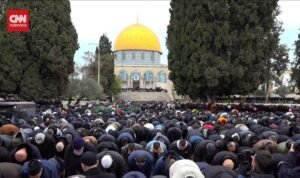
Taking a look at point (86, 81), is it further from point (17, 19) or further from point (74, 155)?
point (74, 155)

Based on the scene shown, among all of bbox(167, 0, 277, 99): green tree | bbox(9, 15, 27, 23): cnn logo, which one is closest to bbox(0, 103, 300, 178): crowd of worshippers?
bbox(167, 0, 277, 99): green tree

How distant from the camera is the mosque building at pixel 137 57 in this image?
332 ft

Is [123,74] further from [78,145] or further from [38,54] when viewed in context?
[78,145]

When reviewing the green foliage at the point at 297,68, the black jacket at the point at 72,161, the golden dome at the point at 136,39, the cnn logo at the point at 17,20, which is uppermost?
the golden dome at the point at 136,39

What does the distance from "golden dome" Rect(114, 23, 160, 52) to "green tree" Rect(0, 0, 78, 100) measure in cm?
5842

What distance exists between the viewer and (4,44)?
1609 inches

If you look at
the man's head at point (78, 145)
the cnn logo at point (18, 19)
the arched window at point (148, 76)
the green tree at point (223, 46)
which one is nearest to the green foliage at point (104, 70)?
the arched window at point (148, 76)

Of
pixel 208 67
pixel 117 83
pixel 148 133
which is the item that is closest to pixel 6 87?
pixel 208 67

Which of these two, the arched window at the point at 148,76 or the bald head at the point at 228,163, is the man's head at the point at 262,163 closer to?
the bald head at the point at 228,163

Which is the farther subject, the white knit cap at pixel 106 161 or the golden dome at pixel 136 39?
the golden dome at pixel 136 39

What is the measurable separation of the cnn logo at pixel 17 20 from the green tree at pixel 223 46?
12.5m

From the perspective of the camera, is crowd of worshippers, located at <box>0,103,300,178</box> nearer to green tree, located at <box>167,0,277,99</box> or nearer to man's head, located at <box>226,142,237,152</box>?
man's head, located at <box>226,142,237,152</box>

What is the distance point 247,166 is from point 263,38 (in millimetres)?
32381

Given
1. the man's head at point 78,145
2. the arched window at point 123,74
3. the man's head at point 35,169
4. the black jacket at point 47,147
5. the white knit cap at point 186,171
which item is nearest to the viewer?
the white knit cap at point 186,171
